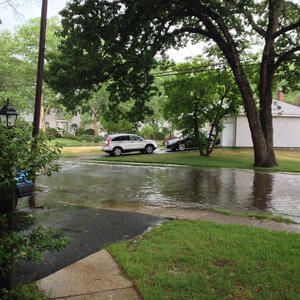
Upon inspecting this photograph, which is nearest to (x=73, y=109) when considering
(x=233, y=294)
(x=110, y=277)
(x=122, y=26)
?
(x=122, y=26)

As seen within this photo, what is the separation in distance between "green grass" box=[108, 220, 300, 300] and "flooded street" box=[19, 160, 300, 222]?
250 cm

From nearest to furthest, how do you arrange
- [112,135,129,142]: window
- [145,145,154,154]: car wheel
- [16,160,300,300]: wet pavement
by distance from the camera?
[16,160,300,300]: wet pavement
[112,135,129,142]: window
[145,145,154,154]: car wheel

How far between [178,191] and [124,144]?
1603cm

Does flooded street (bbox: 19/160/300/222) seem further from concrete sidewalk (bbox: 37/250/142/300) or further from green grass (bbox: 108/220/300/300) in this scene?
concrete sidewalk (bbox: 37/250/142/300)

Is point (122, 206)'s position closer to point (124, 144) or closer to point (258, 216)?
point (258, 216)

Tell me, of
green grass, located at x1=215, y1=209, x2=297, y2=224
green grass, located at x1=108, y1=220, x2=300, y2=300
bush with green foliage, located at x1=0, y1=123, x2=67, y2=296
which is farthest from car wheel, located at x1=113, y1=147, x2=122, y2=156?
bush with green foliage, located at x1=0, y1=123, x2=67, y2=296

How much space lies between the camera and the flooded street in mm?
8367

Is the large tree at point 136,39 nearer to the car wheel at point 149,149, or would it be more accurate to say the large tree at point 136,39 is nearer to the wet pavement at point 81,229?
the wet pavement at point 81,229

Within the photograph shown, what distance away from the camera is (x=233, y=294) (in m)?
3.37

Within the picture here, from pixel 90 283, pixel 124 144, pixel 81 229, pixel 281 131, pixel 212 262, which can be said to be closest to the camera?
pixel 90 283

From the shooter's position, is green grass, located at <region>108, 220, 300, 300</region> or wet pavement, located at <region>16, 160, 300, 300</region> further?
wet pavement, located at <region>16, 160, 300, 300</region>

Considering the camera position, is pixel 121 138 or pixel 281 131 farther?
pixel 281 131

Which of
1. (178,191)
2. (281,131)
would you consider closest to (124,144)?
(178,191)

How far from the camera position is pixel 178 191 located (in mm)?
10430
